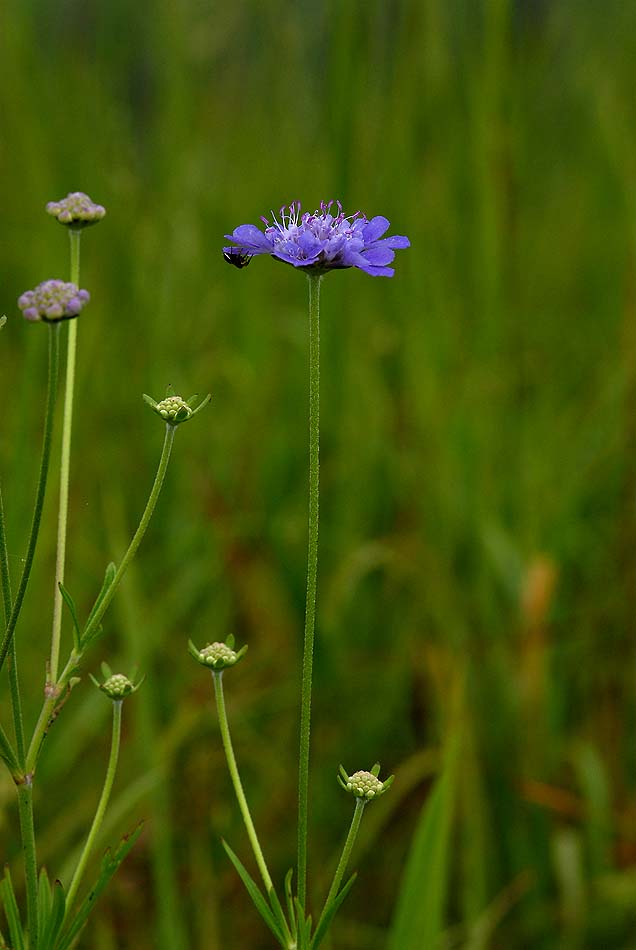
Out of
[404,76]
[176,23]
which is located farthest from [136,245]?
[404,76]

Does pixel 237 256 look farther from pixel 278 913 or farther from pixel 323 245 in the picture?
pixel 278 913

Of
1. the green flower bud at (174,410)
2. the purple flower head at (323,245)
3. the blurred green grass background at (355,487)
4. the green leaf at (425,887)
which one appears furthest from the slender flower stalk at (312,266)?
the blurred green grass background at (355,487)

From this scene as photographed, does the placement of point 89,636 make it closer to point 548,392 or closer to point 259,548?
point 259,548

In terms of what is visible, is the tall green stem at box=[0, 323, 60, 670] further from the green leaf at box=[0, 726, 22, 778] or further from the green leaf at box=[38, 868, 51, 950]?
the green leaf at box=[38, 868, 51, 950]

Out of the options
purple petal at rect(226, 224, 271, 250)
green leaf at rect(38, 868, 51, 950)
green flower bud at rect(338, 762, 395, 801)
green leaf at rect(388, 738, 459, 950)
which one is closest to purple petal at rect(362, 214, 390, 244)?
purple petal at rect(226, 224, 271, 250)

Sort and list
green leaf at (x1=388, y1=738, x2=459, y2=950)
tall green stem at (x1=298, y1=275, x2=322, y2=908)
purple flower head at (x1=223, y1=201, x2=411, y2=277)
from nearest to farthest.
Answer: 1. tall green stem at (x1=298, y1=275, x2=322, y2=908)
2. purple flower head at (x1=223, y1=201, x2=411, y2=277)
3. green leaf at (x1=388, y1=738, x2=459, y2=950)

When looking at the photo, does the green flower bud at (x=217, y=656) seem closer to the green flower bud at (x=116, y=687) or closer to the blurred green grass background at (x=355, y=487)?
A: the green flower bud at (x=116, y=687)
